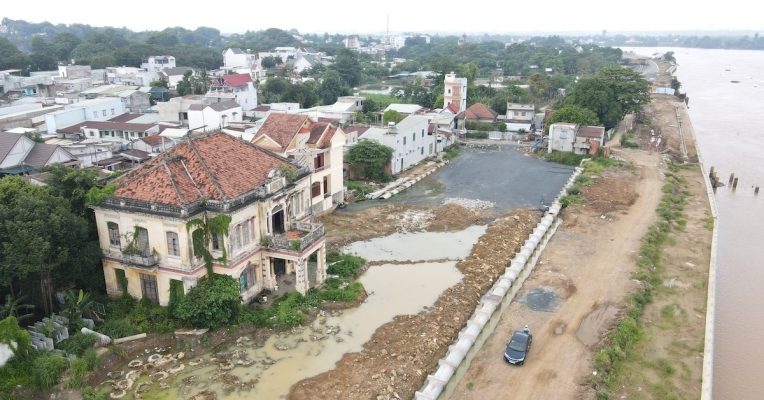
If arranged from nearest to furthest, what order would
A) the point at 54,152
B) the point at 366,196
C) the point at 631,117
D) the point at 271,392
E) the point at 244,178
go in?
the point at 271,392 → the point at 244,178 → the point at 54,152 → the point at 366,196 → the point at 631,117

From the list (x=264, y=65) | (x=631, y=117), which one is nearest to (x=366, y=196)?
(x=631, y=117)

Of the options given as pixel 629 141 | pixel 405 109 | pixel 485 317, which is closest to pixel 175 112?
pixel 405 109

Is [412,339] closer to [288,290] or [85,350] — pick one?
[288,290]

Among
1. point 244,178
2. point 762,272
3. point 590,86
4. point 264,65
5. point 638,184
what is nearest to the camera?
point 244,178

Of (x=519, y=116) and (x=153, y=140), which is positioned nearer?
(x=153, y=140)

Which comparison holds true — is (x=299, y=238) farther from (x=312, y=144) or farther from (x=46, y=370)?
(x=312, y=144)

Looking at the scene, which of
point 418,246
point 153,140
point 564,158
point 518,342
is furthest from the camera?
point 564,158
